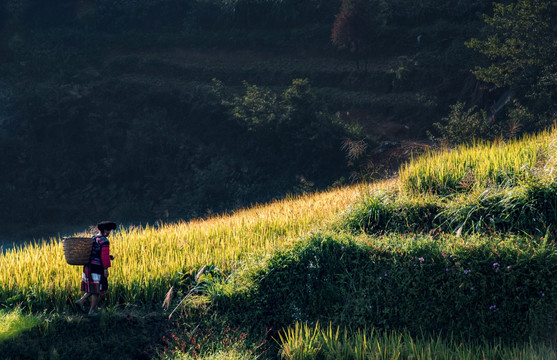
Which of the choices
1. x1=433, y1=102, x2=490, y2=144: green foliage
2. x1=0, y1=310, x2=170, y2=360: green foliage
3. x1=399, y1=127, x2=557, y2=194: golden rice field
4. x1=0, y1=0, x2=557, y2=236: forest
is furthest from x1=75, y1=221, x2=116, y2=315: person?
x1=433, y1=102, x2=490, y2=144: green foliage

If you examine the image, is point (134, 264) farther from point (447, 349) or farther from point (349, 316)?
point (447, 349)

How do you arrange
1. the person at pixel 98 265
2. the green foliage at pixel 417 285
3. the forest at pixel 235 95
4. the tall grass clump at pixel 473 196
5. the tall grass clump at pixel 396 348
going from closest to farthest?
the tall grass clump at pixel 396 348
the green foliage at pixel 417 285
the person at pixel 98 265
the tall grass clump at pixel 473 196
the forest at pixel 235 95

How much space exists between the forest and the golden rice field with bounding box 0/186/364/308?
5.59 meters

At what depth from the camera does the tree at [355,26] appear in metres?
21.7

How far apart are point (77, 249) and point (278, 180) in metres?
12.4

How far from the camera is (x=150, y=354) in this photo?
251 inches

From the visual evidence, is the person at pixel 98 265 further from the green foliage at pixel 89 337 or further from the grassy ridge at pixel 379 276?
the grassy ridge at pixel 379 276

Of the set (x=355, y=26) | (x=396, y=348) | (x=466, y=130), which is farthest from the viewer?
(x=355, y=26)

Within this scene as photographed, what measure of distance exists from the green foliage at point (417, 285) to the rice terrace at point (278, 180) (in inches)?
1.1

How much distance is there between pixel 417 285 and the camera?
21.9 feet

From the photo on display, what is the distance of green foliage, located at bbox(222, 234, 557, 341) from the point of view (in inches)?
248

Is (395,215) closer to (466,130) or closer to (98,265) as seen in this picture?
(98,265)

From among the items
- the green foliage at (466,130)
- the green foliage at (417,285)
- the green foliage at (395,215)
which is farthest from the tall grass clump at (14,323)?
the green foliage at (466,130)

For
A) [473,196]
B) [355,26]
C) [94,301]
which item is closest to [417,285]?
[473,196]
